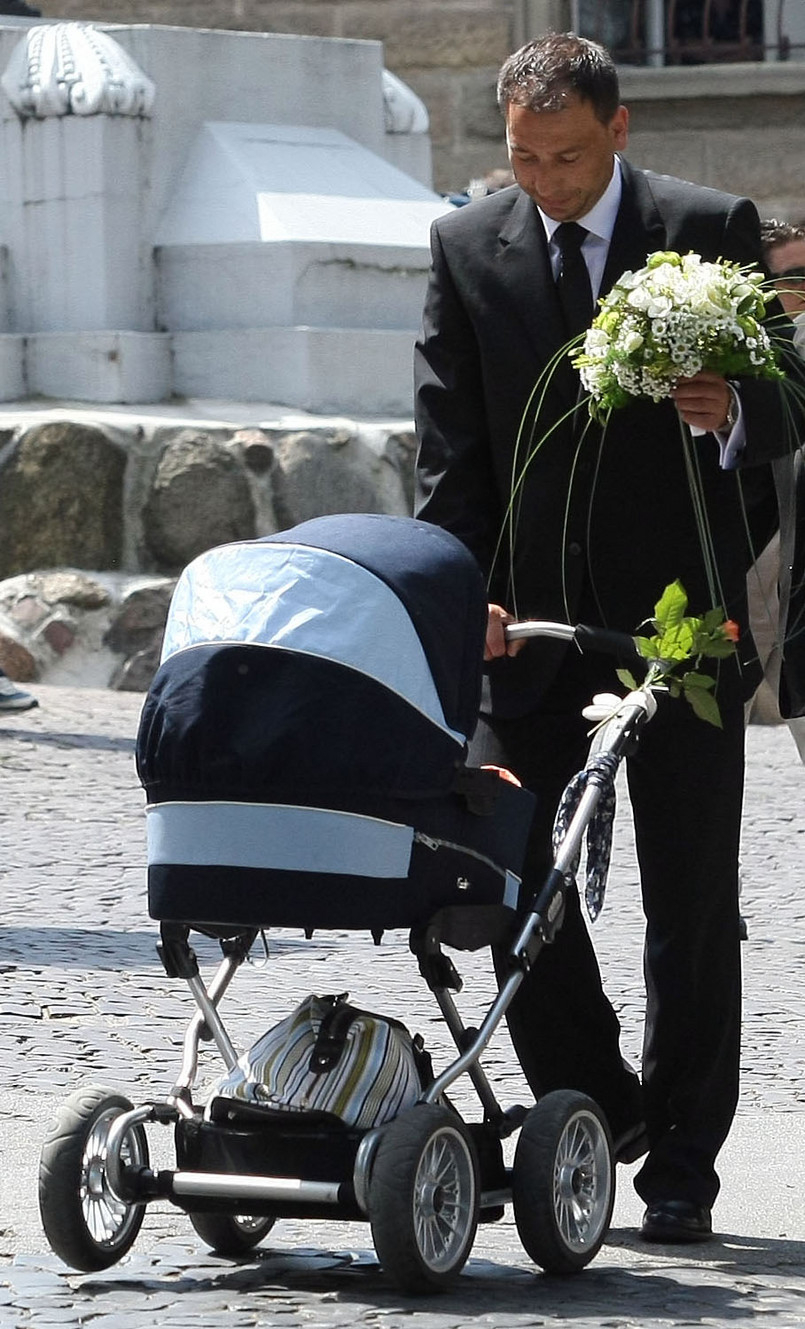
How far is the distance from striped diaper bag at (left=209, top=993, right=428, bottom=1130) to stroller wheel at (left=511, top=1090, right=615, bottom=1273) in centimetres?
18

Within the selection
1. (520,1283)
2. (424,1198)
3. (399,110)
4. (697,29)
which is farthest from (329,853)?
(697,29)

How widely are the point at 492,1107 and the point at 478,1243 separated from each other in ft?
0.96

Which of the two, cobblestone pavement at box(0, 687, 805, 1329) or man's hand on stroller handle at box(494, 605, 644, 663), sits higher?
man's hand on stroller handle at box(494, 605, 644, 663)

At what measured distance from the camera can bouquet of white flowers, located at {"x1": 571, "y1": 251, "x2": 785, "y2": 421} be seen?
12.0 ft

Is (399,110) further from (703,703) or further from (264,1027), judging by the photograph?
(703,703)

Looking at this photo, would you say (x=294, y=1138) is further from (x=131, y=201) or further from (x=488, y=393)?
(x=131, y=201)

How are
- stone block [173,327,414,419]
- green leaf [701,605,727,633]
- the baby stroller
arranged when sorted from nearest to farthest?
the baby stroller < green leaf [701,605,727,633] < stone block [173,327,414,419]

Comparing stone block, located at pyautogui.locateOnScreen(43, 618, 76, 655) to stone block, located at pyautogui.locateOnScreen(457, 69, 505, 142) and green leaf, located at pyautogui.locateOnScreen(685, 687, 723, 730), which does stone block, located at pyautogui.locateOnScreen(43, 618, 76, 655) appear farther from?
green leaf, located at pyautogui.locateOnScreen(685, 687, 723, 730)

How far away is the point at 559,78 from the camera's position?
3820mm

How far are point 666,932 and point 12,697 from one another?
5.50m

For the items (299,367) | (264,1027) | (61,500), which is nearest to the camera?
(264,1027)

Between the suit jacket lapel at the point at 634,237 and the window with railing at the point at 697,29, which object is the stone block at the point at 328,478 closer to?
the window with railing at the point at 697,29

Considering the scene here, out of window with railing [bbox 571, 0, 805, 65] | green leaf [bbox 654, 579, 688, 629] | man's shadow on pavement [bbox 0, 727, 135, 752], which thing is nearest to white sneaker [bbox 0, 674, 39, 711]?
man's shadow on pavement [bbox 0, 727, 135, 752]

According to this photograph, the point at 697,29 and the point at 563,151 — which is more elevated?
the point at 697,29
